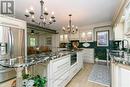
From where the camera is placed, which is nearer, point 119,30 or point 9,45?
point 9,45

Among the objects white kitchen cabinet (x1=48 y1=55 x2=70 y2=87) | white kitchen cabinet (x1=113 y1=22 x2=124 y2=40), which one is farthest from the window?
white kitchen cabinet (x1=48 y1=55 x2=70 y2=87)

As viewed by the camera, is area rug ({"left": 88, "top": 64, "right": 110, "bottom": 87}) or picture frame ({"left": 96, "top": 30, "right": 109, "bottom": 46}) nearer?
area rug ({"left": 88, "top": 64, "right": 110, "bottom": 87})

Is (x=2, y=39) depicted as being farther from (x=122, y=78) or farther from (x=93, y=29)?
(x=93, y=29)

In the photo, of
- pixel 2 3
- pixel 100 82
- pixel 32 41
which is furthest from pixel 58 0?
pixel 32 41

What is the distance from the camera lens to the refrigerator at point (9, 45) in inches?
118

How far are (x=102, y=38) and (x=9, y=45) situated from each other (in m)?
5.50

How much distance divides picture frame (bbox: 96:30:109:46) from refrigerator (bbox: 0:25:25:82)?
4.93 m

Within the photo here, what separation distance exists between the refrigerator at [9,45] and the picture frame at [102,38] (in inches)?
194

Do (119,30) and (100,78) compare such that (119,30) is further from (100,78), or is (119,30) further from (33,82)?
(33,82)

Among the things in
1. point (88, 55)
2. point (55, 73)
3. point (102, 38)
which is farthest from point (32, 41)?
point (55, 73)

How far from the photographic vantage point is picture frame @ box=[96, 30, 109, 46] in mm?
6418

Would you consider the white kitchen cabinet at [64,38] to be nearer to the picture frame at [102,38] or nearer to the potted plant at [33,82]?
the picture frame at [102,38]

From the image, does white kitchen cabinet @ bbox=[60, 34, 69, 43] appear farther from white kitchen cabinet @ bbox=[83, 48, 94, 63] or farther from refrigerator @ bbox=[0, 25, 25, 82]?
refrigerator @ bbox=[0, 25, 25, 82]

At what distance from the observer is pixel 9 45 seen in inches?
126
